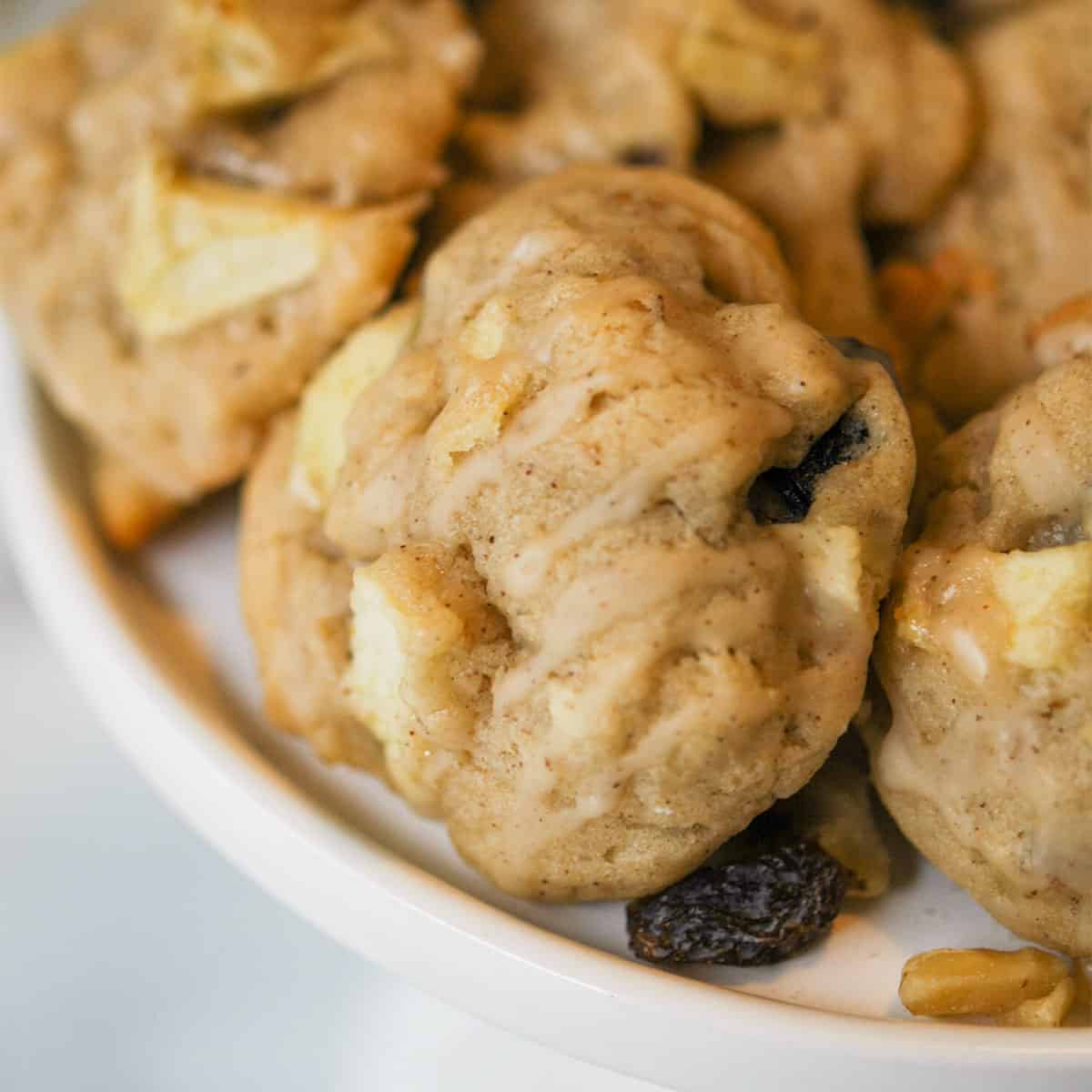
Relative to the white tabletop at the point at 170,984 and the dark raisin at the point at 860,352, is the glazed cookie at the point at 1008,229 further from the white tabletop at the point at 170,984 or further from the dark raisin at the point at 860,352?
the white tabletop at the point at 170,984

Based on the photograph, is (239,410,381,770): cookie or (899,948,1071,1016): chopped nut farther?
(239,410,381,770): cookie

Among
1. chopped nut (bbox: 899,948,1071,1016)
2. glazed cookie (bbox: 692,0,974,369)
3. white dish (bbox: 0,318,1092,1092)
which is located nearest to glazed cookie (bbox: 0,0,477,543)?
white dish (bbox: 0,318,1092,1092)

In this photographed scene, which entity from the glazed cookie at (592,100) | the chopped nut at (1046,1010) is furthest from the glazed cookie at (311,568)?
the chopped nut at (1046,1010)

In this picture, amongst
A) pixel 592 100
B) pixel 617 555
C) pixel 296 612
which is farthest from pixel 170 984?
pixel 592 100

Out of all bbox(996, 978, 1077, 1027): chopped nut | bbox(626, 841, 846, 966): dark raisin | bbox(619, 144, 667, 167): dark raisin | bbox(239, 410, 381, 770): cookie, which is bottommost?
bbox(996, 978, 1077, 1027): chopped nut

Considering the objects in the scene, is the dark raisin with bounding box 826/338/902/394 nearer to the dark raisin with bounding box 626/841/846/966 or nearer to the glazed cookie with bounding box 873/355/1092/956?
the glazed cookie with bounding box 873/355/1092/956
